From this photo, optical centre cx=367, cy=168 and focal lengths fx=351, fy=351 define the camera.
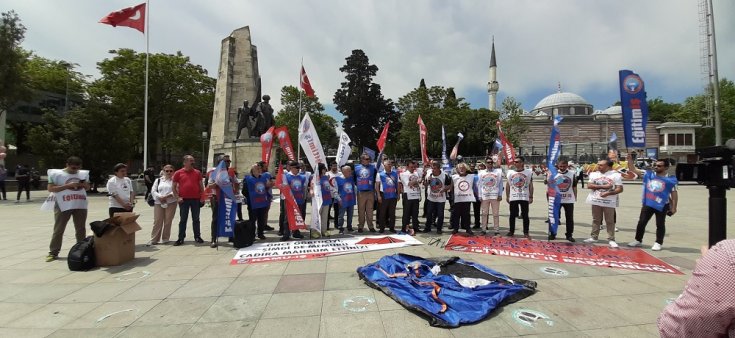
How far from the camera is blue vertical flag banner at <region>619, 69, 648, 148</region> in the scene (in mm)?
5426

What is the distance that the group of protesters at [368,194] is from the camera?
667cm

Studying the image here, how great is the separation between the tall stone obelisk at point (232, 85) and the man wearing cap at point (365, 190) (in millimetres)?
12613

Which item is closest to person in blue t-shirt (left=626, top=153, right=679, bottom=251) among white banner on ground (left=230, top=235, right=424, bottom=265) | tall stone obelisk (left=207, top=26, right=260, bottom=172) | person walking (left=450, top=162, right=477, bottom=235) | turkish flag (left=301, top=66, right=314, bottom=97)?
person walking (left=450, top=162, right=477, bottom=235)

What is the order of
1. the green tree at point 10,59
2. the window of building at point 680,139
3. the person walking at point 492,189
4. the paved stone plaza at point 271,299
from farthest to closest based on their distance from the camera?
the window of building at point 680,139
the green tree at point 10,59
the person walking at point 492,189
the paved stone plaza at point 271,299

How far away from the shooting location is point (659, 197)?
6719 millimetres

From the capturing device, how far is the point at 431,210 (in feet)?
28.3

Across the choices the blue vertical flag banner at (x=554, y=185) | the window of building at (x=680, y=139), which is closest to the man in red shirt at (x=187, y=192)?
the blue vertical flag banner at (x=554, y=185)

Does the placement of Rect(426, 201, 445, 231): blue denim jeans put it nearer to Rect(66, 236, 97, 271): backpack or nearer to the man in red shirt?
the man in red shirt

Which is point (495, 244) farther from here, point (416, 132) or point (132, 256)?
point (416, 132)

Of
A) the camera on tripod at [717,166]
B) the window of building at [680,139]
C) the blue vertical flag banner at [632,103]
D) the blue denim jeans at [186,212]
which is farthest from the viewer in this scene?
the window of building at [680,139]

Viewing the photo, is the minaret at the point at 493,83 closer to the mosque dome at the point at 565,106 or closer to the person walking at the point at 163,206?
the mosque dome at the point at 565,106

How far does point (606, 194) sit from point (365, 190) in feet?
16.8

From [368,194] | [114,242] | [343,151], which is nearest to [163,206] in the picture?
[114,242]

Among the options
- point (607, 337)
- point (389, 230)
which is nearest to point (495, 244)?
point (389, 230)
